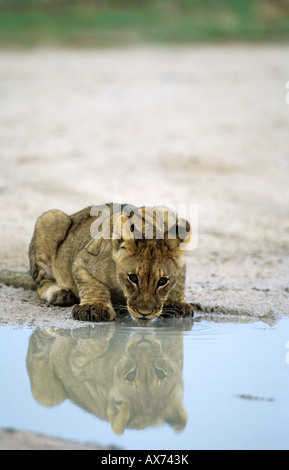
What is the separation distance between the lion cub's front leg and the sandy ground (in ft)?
0.49

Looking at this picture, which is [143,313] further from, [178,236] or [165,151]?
[165,151]

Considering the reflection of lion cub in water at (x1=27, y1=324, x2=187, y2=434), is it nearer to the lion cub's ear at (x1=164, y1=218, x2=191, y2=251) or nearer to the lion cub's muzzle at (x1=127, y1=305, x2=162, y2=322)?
the lion cub's muzzle at (x1=127, y1=305, x2=162, y2=322)

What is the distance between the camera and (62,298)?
6.26 metres

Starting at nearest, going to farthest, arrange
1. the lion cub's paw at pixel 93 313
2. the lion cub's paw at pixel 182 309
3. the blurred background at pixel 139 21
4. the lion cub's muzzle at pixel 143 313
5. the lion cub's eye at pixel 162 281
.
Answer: the lion cub's muzzle at pixel 143 313, the lion cub's eye at pixel 162 281, the lion cub's paw at pixel 93 313, the lion cub's paw at pixel 182 309, the blurred background at pixel 139 21

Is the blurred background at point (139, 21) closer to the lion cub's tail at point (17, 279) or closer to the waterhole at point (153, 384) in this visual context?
the lion cub's tail at point (17, 279)

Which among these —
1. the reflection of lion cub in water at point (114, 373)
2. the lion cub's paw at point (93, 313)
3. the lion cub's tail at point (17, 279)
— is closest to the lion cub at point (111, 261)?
the lion cub's paw at point (93, 313)

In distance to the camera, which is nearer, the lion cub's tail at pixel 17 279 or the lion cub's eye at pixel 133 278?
the lion cub's eye at pixel 133 278

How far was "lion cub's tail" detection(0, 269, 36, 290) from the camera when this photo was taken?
6.85m

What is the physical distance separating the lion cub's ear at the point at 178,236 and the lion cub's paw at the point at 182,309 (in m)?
0.55

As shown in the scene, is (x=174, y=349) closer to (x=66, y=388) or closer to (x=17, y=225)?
(x=66, y=388)

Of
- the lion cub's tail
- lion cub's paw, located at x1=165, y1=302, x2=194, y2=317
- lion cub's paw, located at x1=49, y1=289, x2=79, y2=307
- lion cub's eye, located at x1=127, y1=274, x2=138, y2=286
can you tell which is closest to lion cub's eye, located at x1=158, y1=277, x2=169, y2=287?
lion cub's eye, located at x1=127, y1=274, x2=138, y2=286

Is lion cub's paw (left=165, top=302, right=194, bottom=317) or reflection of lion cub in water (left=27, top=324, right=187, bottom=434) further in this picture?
lion cub's paw (left=165, top=302, right=194, bottom=317)

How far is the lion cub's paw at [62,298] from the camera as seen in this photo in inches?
246

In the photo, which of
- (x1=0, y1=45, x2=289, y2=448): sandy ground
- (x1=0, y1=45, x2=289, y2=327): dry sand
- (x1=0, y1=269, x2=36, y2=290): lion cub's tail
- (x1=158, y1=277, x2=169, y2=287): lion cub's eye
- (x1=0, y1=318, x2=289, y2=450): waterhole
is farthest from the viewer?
(x1=0, y1=45, x2=289, y2=327): dry sand
